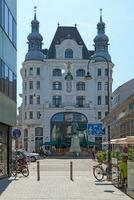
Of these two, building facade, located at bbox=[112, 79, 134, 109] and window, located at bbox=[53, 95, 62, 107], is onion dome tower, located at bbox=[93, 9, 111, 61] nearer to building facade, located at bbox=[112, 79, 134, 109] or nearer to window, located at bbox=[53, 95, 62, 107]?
window, located at bbox=[53, 95, 62, 107]

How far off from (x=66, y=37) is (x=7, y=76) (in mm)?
97757

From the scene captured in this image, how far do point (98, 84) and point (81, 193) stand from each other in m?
105

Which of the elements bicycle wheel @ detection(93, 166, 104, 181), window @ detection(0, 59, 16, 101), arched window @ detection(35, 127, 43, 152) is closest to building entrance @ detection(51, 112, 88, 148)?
arched window @ detection(35, 127, 43, 152)

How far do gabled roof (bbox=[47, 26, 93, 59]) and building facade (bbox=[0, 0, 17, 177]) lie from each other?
304 ft

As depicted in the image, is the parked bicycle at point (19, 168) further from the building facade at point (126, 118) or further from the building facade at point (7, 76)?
the building facade at point (126, 118)

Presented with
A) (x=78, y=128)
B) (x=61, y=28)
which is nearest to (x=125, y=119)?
(x=78, y=128)

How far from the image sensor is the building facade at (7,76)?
95.6ft

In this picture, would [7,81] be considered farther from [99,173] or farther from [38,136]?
[38,136]

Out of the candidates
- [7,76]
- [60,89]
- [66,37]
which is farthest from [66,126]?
[7,76]

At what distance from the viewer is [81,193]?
2138 cm

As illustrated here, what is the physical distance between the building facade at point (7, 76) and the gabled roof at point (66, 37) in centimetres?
9280

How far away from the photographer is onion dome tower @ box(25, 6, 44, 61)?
124625 mm

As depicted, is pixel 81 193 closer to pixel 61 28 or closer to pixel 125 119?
pixel 125 119

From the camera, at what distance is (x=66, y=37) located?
128000 millimetres
